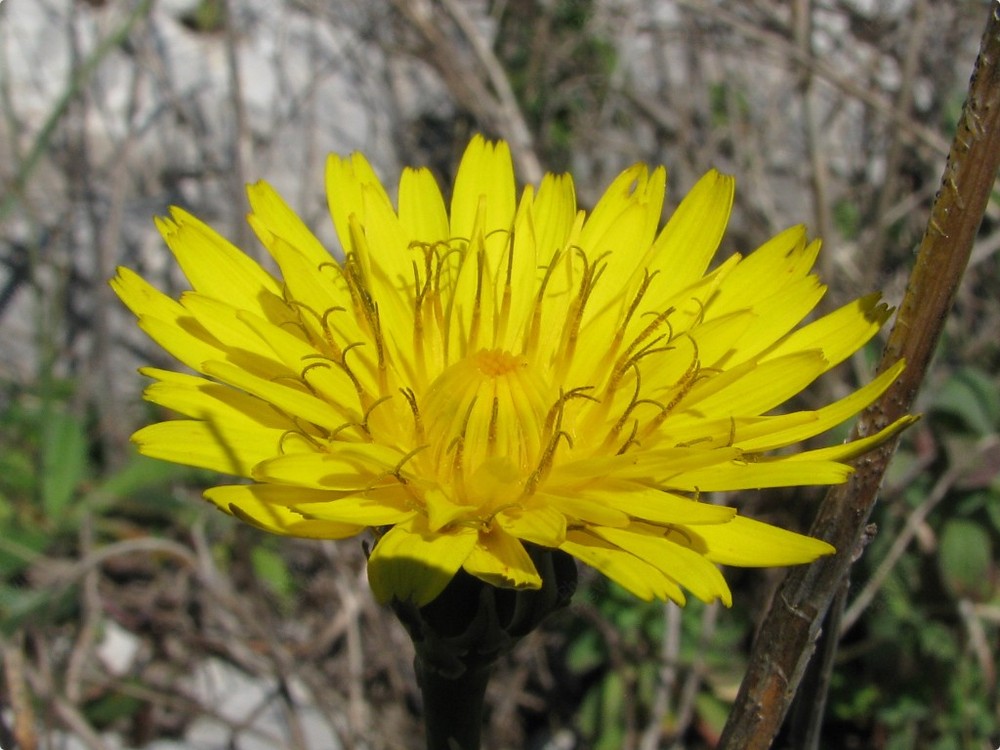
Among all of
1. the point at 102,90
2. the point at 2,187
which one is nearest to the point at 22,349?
the point at 2,187

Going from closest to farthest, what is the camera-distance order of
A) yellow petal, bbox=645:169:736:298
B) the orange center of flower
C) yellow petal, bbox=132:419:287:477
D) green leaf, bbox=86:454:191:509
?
yellow petal, bbox=132:419:287:477
the orange center of flower
yellow petal, bbox=645:169:736:298
green leaf, bbox=86:454:191:509

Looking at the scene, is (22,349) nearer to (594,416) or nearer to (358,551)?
(358,551)

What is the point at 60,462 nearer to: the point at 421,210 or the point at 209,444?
the point at 421,210

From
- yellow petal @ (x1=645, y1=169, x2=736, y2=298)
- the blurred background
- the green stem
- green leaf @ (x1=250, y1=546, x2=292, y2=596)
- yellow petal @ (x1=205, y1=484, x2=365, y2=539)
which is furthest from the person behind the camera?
green leaf @ (x1=250, y1=546, x2=292, y2=596)

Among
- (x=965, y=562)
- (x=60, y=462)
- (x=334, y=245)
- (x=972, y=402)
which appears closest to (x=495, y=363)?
(x=965, y=562)

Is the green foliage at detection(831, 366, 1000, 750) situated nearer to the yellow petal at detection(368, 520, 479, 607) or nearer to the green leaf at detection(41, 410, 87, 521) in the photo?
the yellow petal at detection(368, 520, 479, 607)

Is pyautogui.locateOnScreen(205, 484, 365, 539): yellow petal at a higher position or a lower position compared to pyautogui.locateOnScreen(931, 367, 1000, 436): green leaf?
lower

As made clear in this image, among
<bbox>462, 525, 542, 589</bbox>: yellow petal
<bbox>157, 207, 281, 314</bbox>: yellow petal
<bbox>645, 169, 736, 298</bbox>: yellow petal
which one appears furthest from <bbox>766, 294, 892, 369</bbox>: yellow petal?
<bbox>157, 207, 281, 314</bbox>: yellow petal

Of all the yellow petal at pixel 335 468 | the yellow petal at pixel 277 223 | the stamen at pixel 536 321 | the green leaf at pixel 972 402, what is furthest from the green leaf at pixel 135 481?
the green leaf at pixel 972 402
